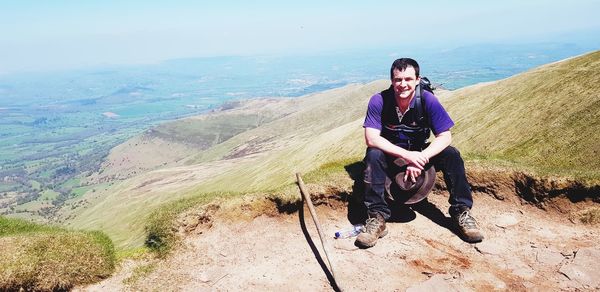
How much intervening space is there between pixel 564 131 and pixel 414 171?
35.0 metres

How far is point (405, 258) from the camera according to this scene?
11781 millimetres

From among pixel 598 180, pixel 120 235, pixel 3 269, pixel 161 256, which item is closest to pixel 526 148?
pixel 598 180

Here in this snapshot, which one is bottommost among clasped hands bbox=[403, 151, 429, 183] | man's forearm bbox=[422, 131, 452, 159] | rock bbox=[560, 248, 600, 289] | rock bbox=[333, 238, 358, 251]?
rock bbox=[333, 238, 358, 251]

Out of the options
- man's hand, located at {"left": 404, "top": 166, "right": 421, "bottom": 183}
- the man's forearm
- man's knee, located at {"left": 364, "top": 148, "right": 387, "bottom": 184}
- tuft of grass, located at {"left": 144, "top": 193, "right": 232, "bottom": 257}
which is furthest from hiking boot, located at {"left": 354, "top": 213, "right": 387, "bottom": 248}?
tuft of grass, located at {"left": 144, "top": 193, "right": 232, "bottom": 257}

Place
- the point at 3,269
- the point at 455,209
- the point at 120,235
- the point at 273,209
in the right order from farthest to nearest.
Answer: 1. the point at 120,235
2. the point at 273,209
3. the point at 455,209
4. the point at 3,269

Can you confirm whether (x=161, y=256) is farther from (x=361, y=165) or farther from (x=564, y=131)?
(x=564, y=131)

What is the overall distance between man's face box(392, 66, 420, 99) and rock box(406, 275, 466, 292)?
18.2ft

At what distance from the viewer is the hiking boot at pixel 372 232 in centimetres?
1234

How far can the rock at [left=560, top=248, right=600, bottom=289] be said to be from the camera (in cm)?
977

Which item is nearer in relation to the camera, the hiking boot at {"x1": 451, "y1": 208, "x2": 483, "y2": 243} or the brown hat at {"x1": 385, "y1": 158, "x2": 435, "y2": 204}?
the hiking boot at {"x1": 451, "y1": 208, "x2": 483, "y2": 243}

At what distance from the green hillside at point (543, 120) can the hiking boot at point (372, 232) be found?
6.89m

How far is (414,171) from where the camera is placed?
40.4ft

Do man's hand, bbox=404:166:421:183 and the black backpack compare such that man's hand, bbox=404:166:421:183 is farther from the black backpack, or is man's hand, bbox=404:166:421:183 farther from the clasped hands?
the black backpack

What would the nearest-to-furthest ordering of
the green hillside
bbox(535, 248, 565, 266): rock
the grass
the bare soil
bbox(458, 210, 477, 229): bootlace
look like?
the bare soil
bbox(535, 248, 565, 266): rock
the grass
bbox(458, 210, 477, 229): bootlace
the green hillside
